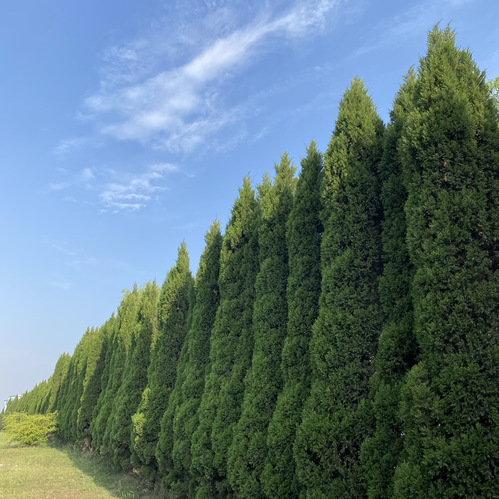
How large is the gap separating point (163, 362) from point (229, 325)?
175 inches

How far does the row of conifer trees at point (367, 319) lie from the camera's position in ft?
13.6

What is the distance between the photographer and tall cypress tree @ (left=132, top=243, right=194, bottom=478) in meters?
11.6

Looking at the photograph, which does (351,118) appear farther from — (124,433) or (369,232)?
(124,433)

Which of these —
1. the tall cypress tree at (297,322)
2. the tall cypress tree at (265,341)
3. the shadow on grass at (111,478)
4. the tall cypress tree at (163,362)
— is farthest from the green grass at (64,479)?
the tall cypress tree at (297,322)

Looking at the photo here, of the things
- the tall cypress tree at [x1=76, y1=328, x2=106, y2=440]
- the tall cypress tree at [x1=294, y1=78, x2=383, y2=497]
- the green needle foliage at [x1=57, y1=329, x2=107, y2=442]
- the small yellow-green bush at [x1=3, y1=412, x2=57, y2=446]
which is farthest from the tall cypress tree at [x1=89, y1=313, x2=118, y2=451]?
the tall cypress tree at [x1=294, y1=78, x2=383, y2=497]

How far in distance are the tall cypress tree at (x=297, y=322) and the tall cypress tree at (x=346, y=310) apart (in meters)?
0.64

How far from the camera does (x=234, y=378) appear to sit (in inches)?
329

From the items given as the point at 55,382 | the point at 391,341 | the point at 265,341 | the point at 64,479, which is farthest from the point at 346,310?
the point at 55,382

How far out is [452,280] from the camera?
435 cm

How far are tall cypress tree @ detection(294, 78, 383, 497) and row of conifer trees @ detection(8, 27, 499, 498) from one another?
0.07 ft

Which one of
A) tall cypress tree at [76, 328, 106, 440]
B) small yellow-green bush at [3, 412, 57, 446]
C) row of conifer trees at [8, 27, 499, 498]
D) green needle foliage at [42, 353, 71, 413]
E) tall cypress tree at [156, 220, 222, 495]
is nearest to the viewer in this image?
row of conifer trees at [8, 27, 499, 498]

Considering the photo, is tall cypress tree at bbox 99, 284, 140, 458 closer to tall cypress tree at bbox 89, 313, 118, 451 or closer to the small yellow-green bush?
tall cypress tree at bbox 89, 313, 118, 451

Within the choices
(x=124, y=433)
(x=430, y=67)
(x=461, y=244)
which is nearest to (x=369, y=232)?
(x=461, y=244)

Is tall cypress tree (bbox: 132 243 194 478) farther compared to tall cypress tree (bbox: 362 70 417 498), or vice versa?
tall cypress tree (bbox: 132 243 194 478)
